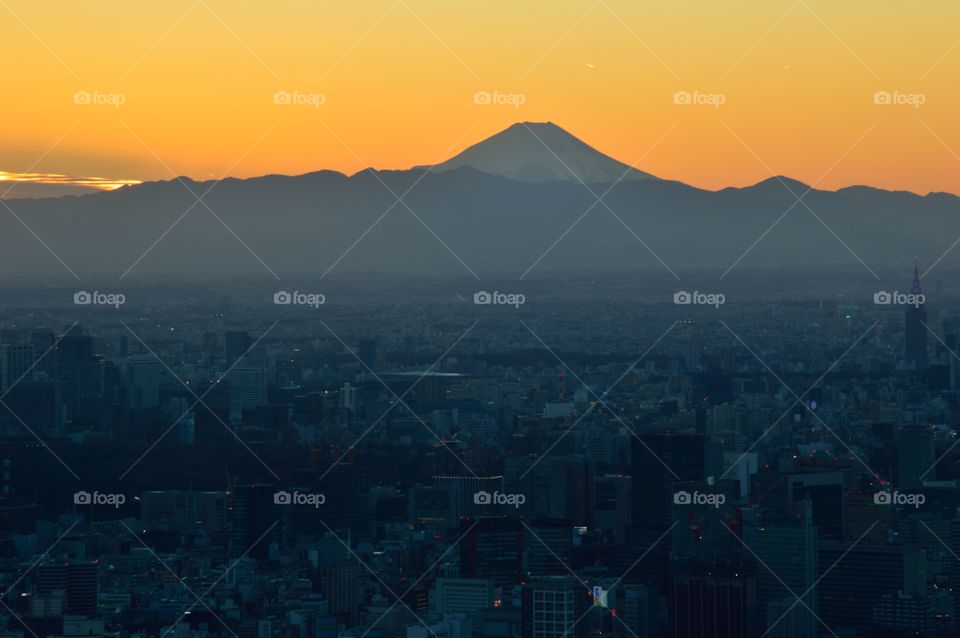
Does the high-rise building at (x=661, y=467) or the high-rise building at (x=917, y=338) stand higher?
the high-rise building at (x=917, y=338)

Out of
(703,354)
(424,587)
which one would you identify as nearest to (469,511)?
(424,587)

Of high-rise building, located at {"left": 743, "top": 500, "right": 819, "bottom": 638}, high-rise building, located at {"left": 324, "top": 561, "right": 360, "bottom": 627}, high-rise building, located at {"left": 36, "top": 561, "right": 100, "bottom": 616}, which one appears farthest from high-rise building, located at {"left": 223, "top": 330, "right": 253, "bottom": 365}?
high-rise building, located at {"left": 743, "top": 500, "right": 819, "bottom": 638}

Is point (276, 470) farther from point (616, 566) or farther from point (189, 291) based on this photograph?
point (616, 566)

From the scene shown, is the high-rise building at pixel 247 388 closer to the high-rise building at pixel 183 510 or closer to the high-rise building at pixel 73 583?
the high-rise building at pixel 183 510

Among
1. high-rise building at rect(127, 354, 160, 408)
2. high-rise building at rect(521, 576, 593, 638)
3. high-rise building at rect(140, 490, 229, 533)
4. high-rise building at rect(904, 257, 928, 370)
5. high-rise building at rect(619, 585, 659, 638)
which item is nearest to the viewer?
high-rise building at rect(521, 576, 593, 638)

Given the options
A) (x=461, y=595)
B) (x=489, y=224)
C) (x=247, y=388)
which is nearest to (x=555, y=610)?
(x=461, y=595)

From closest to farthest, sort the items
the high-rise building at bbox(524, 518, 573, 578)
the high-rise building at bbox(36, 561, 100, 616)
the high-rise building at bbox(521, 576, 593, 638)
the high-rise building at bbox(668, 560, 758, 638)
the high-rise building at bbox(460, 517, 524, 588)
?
the high-rise building at bbox(521, 576, 593, 638) → the high-rise building at bbox(668, 560, 758, 638) → the high-rise building at bbox(36, 561, 100, 616) → the high-rise building at bbox(460, 517, 524, 588) → the high-rise building at bbox(524, 518, 573, 578)

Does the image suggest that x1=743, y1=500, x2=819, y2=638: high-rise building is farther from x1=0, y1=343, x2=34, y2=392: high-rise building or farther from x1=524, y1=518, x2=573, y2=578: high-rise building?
x1=0, y1=343, x2=34, y2=392: high-rise building

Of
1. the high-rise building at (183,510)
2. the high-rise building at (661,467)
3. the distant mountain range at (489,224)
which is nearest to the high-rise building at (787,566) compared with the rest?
the high-rise building at (661,467)
